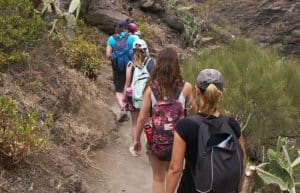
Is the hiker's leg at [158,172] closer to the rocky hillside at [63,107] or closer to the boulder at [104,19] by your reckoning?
the rocky hillside at [63,107]

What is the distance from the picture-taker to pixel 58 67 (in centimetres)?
834

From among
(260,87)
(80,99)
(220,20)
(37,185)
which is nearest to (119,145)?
(80,99)

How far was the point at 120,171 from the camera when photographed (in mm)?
6910

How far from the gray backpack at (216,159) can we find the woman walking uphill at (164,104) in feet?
3.33

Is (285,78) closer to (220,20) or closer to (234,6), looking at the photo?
(220,20)

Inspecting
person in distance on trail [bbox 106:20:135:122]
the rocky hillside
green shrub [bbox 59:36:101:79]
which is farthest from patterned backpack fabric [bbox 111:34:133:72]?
green shrub [bbox 59:36:101:79]

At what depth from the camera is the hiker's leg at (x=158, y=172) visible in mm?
4793

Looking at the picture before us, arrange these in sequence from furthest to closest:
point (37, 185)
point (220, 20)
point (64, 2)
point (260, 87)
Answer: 1. point (220, 20)
2. point (64, 2)
3. point (260, 87)
4. point (37, 185)

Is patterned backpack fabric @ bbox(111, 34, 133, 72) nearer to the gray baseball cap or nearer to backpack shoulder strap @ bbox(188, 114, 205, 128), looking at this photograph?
the gray baseball cap

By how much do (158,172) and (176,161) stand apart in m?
1.23

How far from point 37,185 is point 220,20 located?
18.8m

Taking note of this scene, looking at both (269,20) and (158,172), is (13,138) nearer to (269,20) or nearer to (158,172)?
(158,172)

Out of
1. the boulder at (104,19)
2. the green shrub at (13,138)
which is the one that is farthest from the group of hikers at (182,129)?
the boulder at (104,19)

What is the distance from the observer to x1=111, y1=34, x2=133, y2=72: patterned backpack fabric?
771cm
